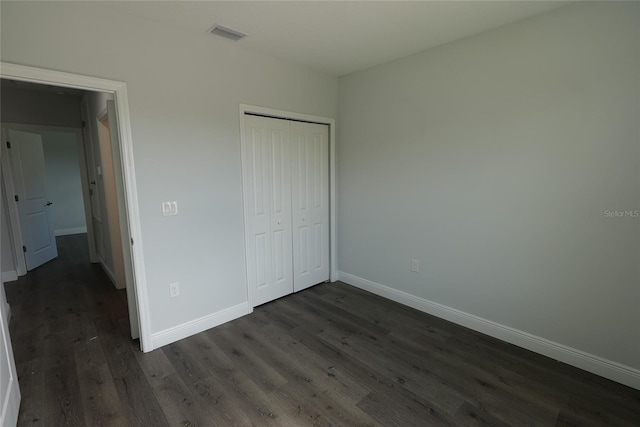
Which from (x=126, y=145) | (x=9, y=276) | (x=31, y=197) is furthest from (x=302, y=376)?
(x=31, y=197)

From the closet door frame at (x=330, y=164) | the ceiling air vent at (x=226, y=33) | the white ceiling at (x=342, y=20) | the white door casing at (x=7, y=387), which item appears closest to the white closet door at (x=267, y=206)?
the closet door frame at (x=330, y=164)

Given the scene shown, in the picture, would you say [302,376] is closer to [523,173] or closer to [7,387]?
[7,387]

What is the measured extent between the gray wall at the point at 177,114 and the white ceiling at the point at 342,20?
0.18 m

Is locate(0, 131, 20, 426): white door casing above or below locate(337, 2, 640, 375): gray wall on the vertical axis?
below

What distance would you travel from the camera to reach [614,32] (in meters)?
1.87

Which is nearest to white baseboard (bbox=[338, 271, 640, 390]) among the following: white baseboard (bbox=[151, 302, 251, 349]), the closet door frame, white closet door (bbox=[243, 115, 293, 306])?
the closet door frame

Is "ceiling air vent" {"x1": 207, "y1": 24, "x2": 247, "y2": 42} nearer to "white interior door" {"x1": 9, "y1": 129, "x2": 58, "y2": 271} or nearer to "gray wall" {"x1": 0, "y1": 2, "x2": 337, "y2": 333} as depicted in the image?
"gray wall" {"x1": 0, "y1": 2, "x2": 337, "y2": 333}

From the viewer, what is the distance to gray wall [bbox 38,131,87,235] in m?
6.51

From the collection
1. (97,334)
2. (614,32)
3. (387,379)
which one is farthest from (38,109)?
(614,32)

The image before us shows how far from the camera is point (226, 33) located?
240 centimetres

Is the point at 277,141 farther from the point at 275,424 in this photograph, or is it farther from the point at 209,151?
the point at 275,424

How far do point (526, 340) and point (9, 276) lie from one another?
6.15m

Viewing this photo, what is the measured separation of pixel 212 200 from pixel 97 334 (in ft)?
5.28

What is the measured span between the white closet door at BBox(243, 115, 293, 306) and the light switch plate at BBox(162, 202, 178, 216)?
0.68 meters
